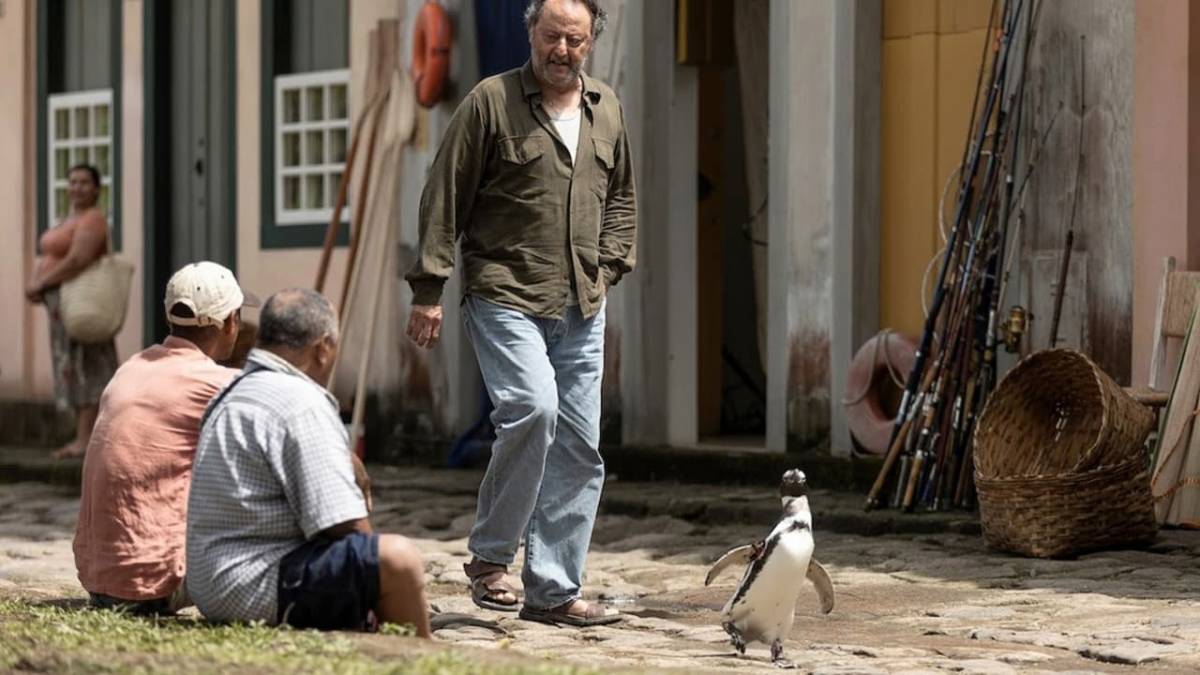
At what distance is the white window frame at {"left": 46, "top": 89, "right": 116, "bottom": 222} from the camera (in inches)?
713

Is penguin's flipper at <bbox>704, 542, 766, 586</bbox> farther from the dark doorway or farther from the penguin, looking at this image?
the dark doorway

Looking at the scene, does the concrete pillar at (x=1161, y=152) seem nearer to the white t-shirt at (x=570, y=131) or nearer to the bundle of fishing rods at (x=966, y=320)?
the bundle of fishing rods at (x=966, y=320)

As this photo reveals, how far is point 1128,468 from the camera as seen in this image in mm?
10227

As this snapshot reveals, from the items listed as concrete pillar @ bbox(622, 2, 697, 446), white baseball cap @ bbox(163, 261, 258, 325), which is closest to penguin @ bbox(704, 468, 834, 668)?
white baseball cap @ bbox(163, 261, 258, 325)

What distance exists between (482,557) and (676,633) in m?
0.69

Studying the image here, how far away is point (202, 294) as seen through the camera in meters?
7.70

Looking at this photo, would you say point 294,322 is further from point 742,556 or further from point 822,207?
point 822,207

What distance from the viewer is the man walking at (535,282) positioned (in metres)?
8.23

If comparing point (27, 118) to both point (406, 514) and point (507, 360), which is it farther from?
point (507, 360)

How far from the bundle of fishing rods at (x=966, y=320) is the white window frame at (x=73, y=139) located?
25.9 feet

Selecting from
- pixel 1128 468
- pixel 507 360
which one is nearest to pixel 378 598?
pixel 507 360

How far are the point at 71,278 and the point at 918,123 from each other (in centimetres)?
617

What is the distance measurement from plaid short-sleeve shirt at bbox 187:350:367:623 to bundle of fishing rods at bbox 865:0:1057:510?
5300 mm

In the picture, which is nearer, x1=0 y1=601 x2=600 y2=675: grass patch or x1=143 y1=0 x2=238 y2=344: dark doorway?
x1=0 y1=601 x2=600 y2=675: grass patch
